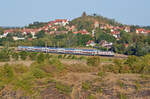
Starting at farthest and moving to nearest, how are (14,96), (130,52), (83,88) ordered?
(130,52)
(83,88)
(14,96)

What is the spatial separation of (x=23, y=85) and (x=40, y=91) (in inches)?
23.9

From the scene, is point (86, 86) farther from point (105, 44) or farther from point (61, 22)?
point (61, 22)

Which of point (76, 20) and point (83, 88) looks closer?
point (83, 88)

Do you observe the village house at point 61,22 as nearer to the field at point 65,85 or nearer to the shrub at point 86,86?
the field at point 65,85

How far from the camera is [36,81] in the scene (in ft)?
27.4

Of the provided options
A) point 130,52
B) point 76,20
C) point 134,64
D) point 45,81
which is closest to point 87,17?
point 76,20

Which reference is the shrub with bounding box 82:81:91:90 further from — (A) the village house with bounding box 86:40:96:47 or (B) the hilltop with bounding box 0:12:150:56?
(A) the village house with bounding box 86:40:96:47

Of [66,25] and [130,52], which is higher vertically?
[66,25]

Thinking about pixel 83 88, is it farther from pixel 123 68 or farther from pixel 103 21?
pixel 103 21

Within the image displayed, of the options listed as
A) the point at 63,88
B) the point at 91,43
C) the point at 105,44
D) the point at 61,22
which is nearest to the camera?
the point at 63,88

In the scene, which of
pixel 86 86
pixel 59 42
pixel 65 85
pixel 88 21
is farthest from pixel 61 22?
pixel 86 86

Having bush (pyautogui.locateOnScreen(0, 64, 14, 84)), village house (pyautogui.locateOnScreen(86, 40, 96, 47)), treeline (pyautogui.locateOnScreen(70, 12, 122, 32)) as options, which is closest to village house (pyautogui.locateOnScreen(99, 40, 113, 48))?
village house (pyautogui.locateOnScreen(86, 40, 96, 47))

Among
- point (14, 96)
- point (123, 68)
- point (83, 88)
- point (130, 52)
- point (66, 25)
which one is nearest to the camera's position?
point (14, 96)

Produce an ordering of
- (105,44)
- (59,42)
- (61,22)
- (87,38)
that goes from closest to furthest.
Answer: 1. (59,42)
2. (105,44)
3. (87,38)
4. (61,22)
